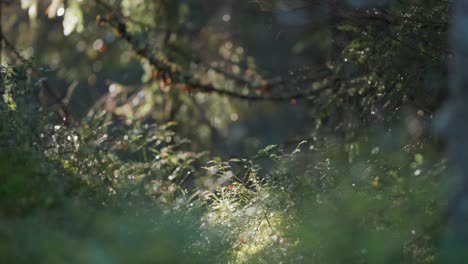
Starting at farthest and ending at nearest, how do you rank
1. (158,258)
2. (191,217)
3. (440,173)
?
(191,217) → (440,173) → (158,258)

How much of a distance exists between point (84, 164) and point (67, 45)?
29.8ft

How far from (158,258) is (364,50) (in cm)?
401

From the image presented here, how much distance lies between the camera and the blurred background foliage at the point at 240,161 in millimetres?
4641

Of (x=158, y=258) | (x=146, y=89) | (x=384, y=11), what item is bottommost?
(x=146, y=89)

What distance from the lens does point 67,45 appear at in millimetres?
14914

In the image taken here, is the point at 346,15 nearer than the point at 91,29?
Yes

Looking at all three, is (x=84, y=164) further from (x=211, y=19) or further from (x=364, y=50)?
(x=211, y=19)

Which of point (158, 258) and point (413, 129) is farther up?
point (158, 258)

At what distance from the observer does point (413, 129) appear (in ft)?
25.4

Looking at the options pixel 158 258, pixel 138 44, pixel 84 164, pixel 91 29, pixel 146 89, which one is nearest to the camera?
pixel 158 258

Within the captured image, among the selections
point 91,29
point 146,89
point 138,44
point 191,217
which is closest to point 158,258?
point 191,217

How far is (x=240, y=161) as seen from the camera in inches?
269

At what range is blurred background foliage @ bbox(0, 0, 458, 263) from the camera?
4.64 meters

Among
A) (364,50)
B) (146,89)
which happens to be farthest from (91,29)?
(364,50)
